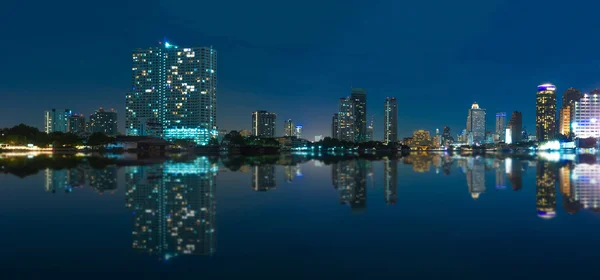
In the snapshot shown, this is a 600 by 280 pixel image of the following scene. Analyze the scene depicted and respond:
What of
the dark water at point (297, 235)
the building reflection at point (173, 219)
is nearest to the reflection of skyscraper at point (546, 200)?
the dark water at point (297, 235)

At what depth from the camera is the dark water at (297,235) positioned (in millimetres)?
9164

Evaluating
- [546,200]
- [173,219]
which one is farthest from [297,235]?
[546,200]

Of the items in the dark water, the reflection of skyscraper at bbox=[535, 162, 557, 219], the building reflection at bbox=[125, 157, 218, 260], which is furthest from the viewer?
the reflection of skyscraper at bbox=[535, 162, 557, 219]

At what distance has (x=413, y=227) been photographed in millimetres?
13523

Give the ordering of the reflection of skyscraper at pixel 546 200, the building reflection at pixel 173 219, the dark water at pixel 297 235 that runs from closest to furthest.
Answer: the dark water at pixel 297 235 → the building reflection at pixel 173 219 → the reflection of skyscraper at pixel 546 200

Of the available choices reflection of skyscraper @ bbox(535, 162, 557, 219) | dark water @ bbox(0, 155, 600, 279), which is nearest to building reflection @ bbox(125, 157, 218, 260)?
dark water @ bbox(0, 155, 600, 279)

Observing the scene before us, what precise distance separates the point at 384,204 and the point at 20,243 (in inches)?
526

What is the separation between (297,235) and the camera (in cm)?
1241

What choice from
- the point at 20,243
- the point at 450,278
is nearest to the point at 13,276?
the point at 20,243

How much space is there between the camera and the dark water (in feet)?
30.1

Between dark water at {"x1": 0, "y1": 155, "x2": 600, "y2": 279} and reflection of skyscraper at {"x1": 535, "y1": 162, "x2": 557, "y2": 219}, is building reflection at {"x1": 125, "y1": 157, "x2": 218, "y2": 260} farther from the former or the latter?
reflection of skyscraper at {"x1": 535, "y1": 162, "x2": 557, "y2": 219}

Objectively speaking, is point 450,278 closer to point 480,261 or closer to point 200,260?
point 480,261

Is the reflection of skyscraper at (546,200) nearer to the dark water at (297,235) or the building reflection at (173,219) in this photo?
the dark water at (297,235)

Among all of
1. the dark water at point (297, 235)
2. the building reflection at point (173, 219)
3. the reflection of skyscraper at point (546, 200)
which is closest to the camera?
the dark water at point (297, 235)
